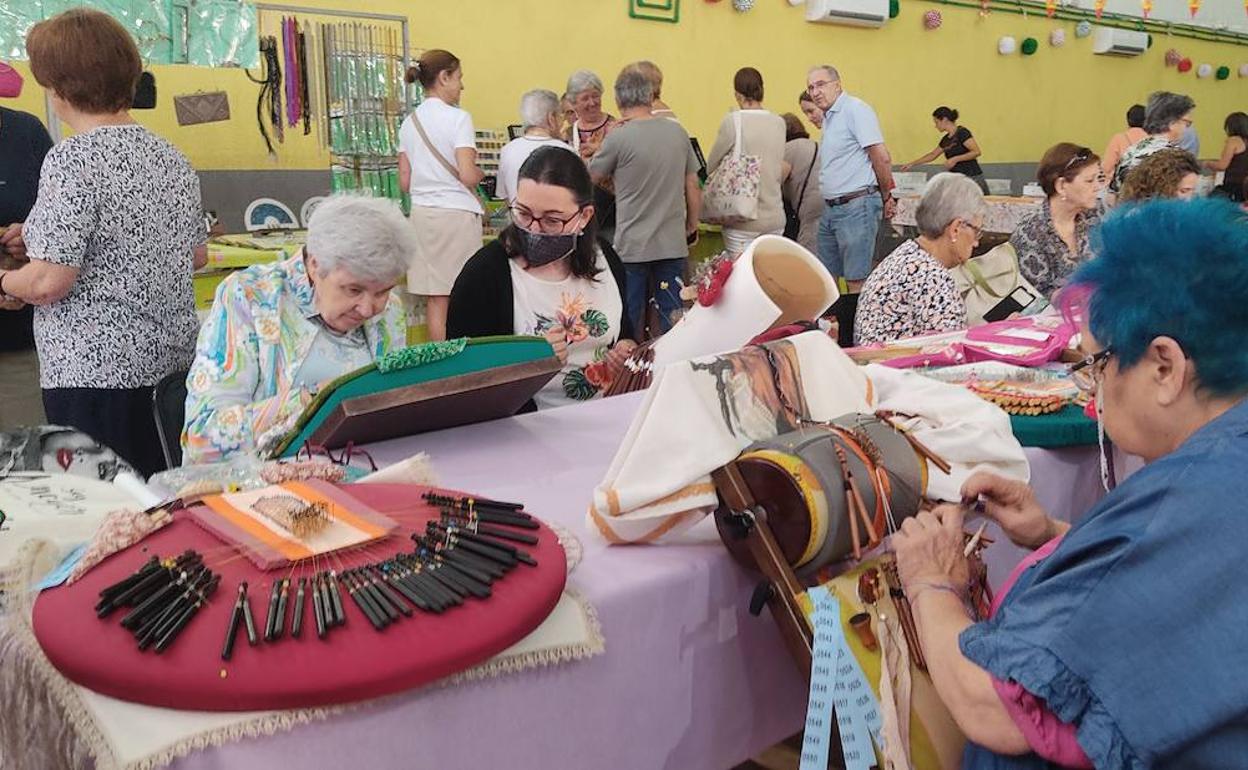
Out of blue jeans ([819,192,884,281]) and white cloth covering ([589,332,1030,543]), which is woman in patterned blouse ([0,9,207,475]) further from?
blue jeans ([819,192,884,281])

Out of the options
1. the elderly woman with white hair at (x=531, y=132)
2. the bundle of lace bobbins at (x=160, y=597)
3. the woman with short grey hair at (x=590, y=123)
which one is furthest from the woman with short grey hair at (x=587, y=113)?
the bundle of lace bobbins at (x=160, y=597)

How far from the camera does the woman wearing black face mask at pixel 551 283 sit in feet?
8.13

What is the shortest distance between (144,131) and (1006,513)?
2078mm

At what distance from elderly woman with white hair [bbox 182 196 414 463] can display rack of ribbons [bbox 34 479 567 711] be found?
2.07 ft

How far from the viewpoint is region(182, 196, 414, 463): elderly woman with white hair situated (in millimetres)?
1910

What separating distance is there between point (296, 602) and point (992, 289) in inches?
118

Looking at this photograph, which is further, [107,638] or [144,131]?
[144,131]

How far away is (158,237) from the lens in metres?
2.39

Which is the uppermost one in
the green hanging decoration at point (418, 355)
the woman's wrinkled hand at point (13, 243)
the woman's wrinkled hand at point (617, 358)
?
the woman's wrinkled hand at point (13, 243)

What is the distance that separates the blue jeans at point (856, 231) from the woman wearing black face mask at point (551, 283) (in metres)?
3.48

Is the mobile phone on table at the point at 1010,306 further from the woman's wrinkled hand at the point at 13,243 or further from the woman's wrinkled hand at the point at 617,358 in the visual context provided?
the woman's wrinkled hand at the point at 13,243

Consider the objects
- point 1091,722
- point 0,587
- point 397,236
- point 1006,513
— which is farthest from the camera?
point 397,236

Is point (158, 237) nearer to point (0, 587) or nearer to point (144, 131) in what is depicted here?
point (144, 131)

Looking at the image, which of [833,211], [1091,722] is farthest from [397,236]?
[833,211]
